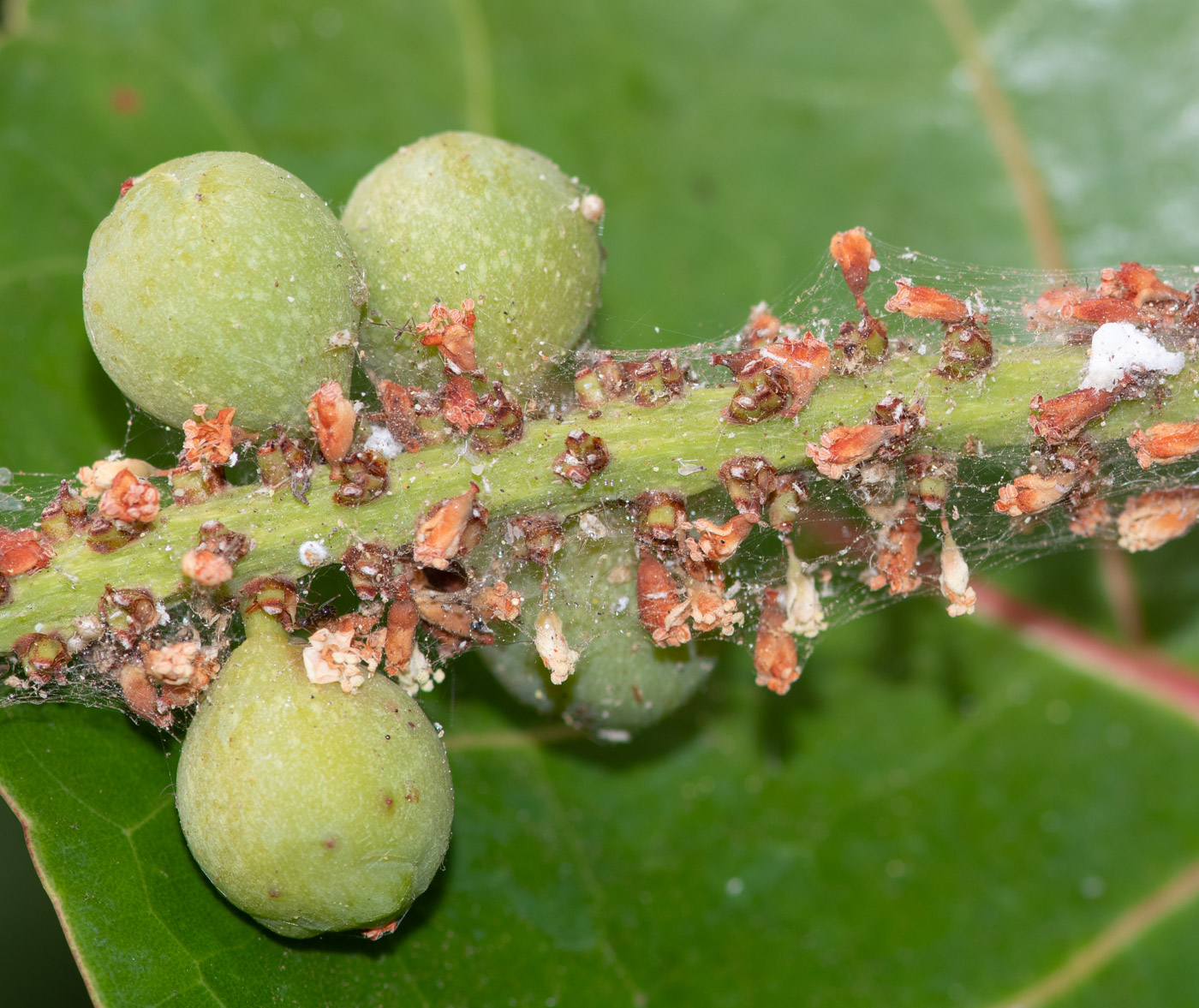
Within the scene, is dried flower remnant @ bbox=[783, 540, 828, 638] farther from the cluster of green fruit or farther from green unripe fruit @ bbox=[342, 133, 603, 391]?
green unripe fruit @ bbox=[342, 133, 603, 391]

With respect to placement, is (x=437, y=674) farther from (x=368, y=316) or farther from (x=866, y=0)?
(x=866, y=0)

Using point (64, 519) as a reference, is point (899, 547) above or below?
above

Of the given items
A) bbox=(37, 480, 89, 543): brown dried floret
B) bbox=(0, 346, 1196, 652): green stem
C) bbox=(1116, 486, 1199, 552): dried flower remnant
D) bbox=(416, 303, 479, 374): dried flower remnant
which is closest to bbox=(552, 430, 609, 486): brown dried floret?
bbox=(0, 346, 1196, 652): green stem

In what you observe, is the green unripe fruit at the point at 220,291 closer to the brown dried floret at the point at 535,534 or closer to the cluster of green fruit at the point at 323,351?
the cluster of green fruit at the point at 323,351

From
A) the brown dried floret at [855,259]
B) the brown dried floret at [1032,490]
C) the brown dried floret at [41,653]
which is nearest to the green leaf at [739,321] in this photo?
the brown dried floret at [855,259]

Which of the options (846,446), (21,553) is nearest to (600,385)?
(846,446)

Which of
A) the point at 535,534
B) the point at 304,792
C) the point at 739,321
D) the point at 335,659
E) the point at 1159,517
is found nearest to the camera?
the point at 304,792

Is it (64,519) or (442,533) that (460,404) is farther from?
(64,519)
